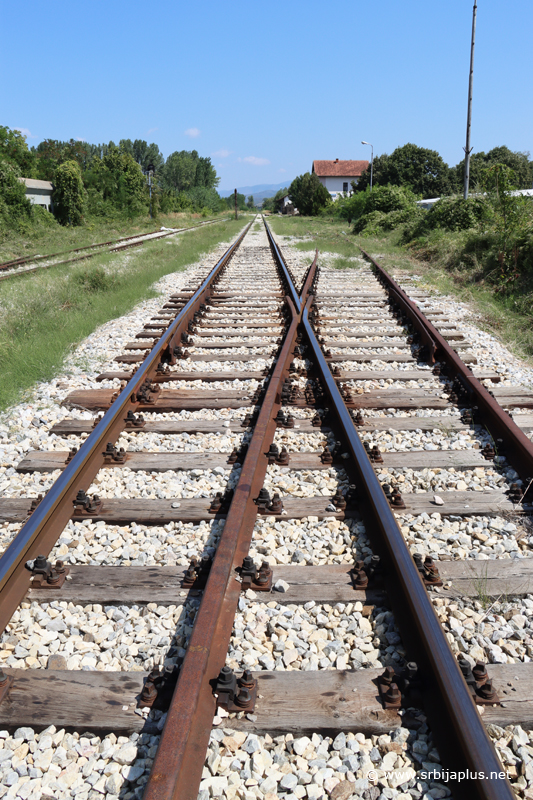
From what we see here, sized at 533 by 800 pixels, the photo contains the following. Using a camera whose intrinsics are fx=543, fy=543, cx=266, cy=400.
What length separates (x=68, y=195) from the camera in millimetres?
30359

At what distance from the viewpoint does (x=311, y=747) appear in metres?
1.73

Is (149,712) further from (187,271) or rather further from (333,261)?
(333,261)

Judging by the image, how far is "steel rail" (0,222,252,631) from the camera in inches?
92.4

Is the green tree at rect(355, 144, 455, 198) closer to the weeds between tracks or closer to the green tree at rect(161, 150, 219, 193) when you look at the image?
the weeds between tracks

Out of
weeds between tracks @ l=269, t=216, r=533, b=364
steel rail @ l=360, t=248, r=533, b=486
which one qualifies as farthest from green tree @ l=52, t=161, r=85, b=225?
steel rail @ l=360, t=248, r=533, b=486

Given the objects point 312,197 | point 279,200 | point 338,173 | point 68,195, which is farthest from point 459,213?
point 279,200

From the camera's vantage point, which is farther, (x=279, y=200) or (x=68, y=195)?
(x=279, y=200)

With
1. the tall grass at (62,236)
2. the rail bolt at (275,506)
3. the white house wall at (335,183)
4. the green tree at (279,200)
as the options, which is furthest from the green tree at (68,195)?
the green tree at (279,200)

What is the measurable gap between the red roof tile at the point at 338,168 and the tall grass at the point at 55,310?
318 feet

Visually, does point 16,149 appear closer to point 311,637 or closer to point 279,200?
point 311,637

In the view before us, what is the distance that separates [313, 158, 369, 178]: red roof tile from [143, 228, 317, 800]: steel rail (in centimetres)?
10731

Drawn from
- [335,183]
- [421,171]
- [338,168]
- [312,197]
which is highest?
[338,168]

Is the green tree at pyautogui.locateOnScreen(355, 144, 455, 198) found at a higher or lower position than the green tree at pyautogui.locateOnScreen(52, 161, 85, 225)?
higher

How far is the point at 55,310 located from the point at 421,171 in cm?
5641
